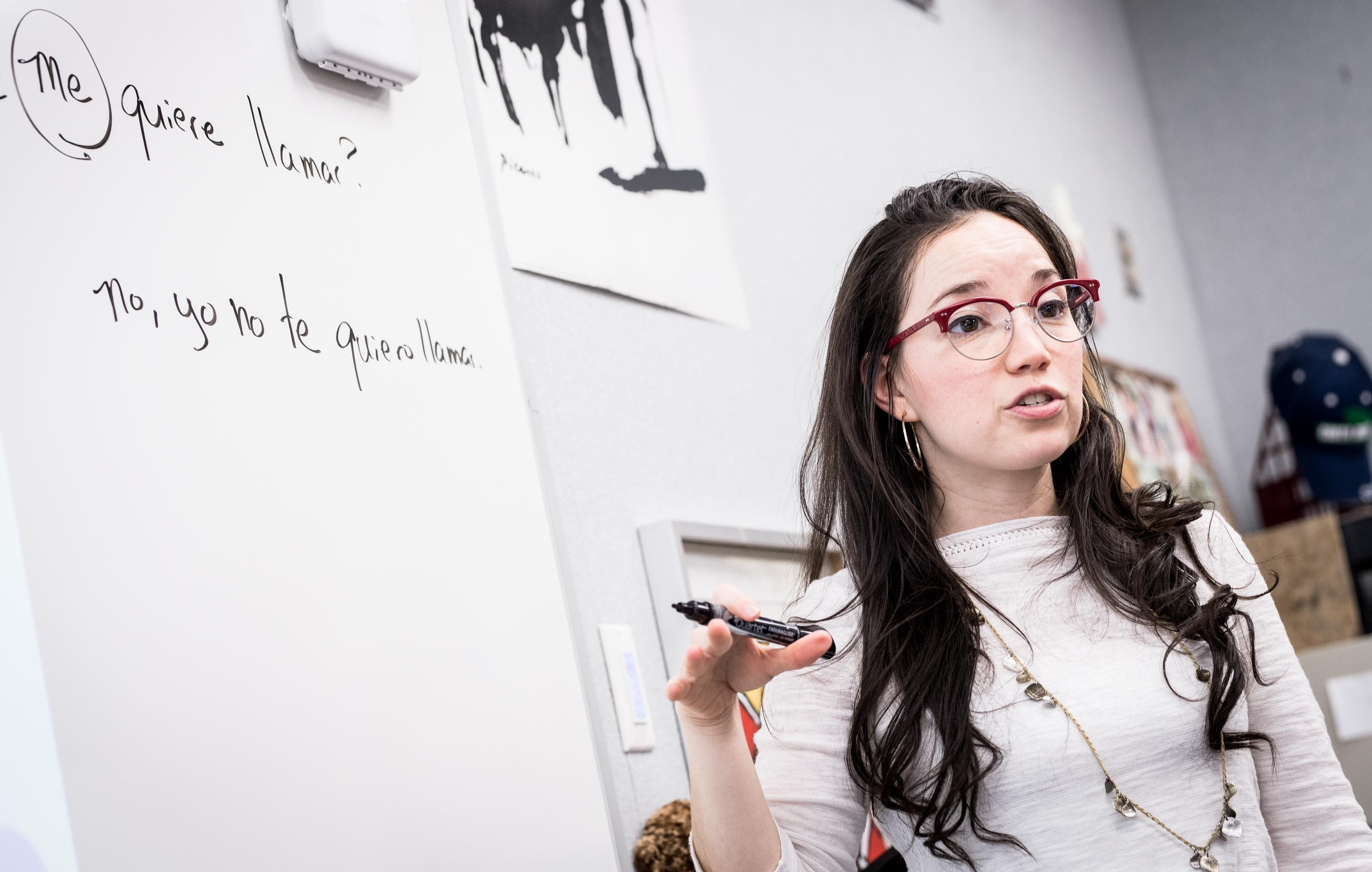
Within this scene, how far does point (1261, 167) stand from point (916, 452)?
3171 mm

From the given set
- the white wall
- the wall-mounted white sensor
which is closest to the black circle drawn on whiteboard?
the wall-mounted white sensor

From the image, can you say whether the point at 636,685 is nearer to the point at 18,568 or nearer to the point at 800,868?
the point at 800,868

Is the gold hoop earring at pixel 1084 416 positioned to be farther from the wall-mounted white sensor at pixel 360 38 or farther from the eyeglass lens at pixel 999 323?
the wall-mounted white sensor at pixel 360 38

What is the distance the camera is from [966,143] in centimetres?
246

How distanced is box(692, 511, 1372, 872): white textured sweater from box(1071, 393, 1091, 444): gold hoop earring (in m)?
0.11

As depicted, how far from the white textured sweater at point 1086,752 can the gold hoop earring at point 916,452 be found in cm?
9

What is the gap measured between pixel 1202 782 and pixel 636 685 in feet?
1.74

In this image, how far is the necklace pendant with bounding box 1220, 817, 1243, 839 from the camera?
3.17 feet

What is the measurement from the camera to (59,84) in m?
0.84

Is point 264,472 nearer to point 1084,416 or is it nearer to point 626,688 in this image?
point 626,688

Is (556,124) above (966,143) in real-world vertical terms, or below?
below

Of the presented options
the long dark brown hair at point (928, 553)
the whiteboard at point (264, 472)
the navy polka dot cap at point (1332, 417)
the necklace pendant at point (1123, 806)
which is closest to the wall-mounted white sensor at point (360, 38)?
the whiteboard at point (264, 472)

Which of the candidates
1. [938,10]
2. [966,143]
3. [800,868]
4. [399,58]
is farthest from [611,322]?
[938,10]
